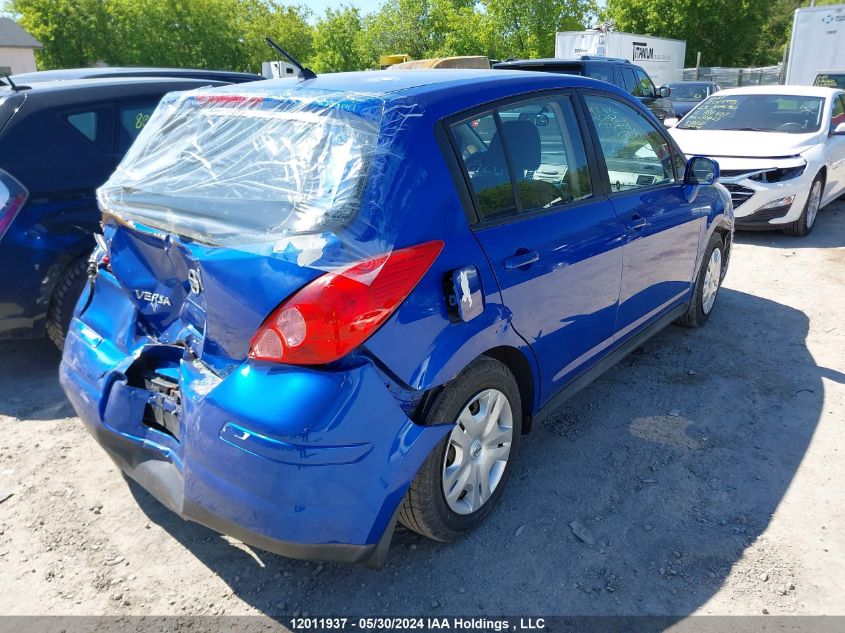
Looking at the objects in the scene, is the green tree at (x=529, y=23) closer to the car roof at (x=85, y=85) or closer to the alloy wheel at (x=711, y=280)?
the alloy wheel at (x=711, y=280)

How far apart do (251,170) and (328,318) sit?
79 centimetres

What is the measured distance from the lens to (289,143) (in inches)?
96.3

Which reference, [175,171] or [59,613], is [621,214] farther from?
[59,613]

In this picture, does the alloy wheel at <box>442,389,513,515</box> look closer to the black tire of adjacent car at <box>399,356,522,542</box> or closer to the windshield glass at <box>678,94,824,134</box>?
the black tire of adjacent car at <box>399,356,522,542</box>

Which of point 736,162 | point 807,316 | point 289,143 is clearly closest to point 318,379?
point 289,143

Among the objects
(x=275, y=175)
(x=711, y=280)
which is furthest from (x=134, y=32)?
(x=275, y=175)

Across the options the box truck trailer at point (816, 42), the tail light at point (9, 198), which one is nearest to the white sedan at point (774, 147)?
the tail light at point (9, 198)

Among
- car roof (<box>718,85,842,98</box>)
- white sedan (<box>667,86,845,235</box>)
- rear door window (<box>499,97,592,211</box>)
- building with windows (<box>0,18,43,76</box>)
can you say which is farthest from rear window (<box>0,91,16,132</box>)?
building with windows (<box>0,18,43,76</box>)

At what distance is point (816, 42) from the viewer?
18359 mm

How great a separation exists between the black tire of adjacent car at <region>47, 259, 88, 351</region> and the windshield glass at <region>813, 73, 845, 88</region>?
1541 centimetres

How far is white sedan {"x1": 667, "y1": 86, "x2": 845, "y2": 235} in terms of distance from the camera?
720 cm

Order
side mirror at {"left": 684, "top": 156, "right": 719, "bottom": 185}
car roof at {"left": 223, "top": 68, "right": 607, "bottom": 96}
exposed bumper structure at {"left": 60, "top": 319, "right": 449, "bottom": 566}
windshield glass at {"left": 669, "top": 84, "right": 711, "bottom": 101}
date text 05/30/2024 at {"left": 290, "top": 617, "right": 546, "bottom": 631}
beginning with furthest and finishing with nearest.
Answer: windshield glass at {"left": 669, "top": 84, "right": 711, "bottom": 101}
side mirror at {"left": 684, "top": 156, "right": 719, "bottom": 185}
car roof at {"left": 223, "top": 68, "right": 607, "bottom": 96}
date text 05/30/2024 at {"left": 290, "top": 617, "right": 546, "bottom": 631}
exposed bumper structure at {"left": 60, "top": 319, "right": 449, "bottom": 566}

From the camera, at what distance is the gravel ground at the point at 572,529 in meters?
2.46

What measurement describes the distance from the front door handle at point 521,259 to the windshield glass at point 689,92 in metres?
17.9
